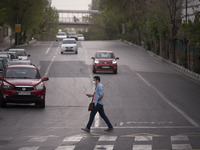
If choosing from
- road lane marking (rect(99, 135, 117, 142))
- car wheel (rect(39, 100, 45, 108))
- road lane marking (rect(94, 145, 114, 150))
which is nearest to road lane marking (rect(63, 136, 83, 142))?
road lane marking (rect(99, 135, 117, 142))

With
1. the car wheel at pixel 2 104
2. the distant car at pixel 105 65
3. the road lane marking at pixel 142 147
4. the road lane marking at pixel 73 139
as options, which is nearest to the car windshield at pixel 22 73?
the car wheel at pixel 2 104

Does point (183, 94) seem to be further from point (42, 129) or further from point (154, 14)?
point (154, 14)

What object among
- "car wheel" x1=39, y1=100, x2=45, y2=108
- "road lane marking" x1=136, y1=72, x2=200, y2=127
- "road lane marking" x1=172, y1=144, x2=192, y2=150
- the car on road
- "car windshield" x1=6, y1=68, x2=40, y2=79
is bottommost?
"road lane marking" x1=136, y1=72, x2=200, y2=127

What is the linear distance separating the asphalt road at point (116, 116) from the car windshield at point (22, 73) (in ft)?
4.09

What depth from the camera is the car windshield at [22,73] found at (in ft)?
75.5

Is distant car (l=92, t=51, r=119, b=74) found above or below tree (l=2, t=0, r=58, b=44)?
below

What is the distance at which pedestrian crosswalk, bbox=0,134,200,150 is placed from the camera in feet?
44.9

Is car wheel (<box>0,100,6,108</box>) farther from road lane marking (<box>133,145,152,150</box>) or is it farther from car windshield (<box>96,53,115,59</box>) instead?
car windshield (<box>96,53,115,59</box>)

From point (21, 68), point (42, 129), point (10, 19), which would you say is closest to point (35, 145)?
point (42, 129)

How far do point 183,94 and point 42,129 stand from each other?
12.8m

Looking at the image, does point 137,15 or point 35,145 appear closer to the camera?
point 35,145

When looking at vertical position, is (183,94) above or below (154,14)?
below

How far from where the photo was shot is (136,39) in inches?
3241

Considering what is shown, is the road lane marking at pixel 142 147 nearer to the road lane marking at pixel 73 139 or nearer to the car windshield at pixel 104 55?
the road lane marking at pixel 73 139
